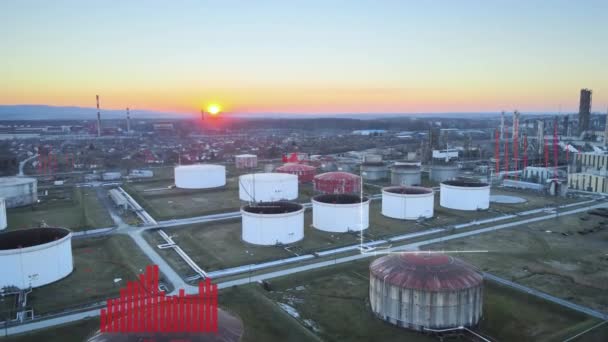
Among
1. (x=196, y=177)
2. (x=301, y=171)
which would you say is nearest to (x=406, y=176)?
(x=301, y=171)

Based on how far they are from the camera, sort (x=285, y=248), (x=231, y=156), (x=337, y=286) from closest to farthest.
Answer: (x=337, y=286)
(x=285, y=248)
(x=231, y=156)

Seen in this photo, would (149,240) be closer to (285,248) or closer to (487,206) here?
(285,248)

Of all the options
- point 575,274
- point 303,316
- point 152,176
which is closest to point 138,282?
point 303,316

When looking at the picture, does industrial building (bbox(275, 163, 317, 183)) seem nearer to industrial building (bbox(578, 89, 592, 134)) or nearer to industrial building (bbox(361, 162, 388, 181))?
industrial building (bbox(361, 162, 388, 181))

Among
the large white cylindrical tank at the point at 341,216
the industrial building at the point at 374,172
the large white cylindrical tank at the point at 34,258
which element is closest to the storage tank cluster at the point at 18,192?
the large white cylindrical tank at the point at 34,258

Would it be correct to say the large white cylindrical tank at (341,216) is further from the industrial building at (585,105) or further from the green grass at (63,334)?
the industrial building at (585,105)
